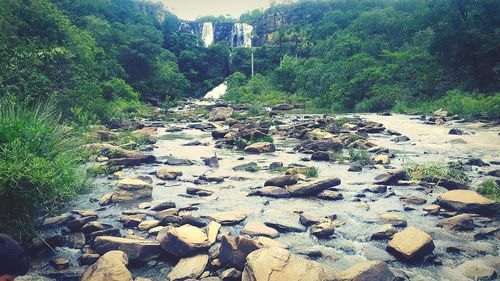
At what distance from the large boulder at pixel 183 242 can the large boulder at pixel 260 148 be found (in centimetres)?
779

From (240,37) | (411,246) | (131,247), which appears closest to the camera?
(131,247)

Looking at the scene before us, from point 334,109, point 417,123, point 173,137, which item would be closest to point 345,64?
point 334,109

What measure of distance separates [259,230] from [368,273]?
1965 mm

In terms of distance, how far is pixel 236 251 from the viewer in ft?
13.5

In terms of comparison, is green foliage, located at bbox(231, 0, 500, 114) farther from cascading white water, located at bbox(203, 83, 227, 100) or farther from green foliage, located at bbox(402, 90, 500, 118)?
cascading white water, located at bbox(203, 83, 227, 100)

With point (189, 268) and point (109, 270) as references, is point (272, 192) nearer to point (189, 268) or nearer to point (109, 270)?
point (189, 268)

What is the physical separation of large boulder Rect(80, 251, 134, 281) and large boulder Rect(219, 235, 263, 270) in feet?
3.45

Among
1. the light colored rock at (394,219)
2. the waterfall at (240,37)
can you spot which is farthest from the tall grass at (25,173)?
the waterfall at (240,37)

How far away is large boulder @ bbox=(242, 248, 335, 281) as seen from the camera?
3.48 m

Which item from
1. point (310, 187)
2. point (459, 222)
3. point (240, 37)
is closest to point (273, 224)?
point (310, 187)

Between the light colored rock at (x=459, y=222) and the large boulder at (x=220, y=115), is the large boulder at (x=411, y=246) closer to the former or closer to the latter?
the light colored rock at (x=459, y=222)

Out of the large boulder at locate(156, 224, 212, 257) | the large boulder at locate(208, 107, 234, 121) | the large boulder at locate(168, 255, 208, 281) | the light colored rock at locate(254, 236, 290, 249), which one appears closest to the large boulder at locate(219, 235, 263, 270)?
the large boulder at locate(168, 255, 208, 281)

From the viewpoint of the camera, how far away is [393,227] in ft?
17.9

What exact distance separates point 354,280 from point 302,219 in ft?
7.41
